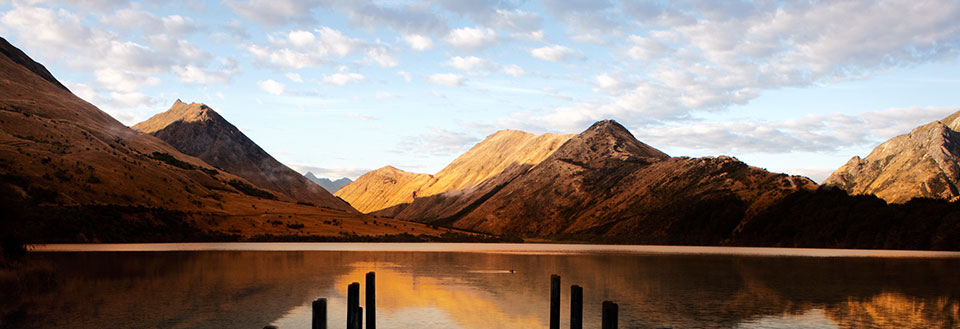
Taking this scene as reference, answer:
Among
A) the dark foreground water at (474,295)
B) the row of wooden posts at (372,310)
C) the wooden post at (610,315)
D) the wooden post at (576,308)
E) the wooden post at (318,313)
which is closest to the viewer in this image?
the wooden post at (610,315)

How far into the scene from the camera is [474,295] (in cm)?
4397

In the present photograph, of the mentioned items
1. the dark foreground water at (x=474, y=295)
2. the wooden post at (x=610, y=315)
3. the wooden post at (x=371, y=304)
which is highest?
the wooden post at (x=610, y=315)

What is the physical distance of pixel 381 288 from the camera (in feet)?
155

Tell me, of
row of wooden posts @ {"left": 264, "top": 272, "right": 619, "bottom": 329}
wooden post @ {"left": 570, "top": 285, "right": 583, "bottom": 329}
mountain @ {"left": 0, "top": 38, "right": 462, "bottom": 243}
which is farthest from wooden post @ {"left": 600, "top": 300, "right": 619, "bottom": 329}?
mountain @ {"left": 0, "top": 38, "right": 462, "bottom": 243}

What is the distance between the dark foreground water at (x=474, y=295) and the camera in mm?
33094

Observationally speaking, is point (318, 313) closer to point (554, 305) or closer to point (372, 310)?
point (372, 310)

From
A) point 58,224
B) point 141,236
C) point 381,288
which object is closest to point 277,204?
point 141,236

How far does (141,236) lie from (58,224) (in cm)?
1471

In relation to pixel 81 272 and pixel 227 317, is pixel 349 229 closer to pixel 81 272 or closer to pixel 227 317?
pixel 81 272

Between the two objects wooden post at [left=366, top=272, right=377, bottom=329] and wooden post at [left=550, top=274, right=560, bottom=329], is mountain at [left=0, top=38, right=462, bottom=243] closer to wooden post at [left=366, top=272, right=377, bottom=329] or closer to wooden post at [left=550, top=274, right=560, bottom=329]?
wooden post at [left=366, top=272, right=377, bottom=329]

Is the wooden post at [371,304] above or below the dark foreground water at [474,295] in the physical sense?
above

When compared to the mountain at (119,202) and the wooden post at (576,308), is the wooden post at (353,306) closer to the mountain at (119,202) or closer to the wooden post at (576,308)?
the wooden post at (576,308)

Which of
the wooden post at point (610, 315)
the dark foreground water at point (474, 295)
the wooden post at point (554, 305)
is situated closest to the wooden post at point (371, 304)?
the dark foreground water at point (474, 295)

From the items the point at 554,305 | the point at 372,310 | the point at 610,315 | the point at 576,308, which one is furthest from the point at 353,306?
the point at 610,315
